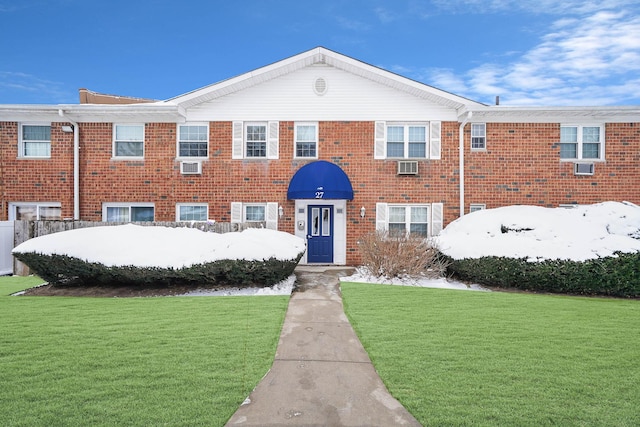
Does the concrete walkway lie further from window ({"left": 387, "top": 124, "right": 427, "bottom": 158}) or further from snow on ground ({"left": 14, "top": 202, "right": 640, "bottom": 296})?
window ({"left": 387, "top": 124, "right": 427, "bottom": 158})

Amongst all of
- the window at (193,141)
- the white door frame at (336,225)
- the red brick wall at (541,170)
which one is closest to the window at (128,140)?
the window at (193,141)

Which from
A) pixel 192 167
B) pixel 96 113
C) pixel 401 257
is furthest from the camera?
pixel 192 167

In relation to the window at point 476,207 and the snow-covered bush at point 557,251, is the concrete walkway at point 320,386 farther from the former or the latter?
the window at point 476,207

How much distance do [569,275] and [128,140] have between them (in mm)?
15582

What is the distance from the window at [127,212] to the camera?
14.6 metres

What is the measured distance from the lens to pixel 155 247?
9.75 m

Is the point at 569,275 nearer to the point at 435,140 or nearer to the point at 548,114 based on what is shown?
the point at 435,140

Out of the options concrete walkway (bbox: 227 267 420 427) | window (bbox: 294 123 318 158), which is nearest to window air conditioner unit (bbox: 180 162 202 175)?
window (bbox: 294 123 318 158)

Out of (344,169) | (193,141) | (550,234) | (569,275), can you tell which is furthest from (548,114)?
(193,141)

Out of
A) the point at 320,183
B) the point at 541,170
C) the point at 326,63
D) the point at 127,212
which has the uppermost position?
the point at 326,63

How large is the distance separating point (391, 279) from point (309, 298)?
3015mm

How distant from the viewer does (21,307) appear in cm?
761

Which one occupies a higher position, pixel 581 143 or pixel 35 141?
pixel 581 143

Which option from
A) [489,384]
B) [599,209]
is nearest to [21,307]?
[489,384]
